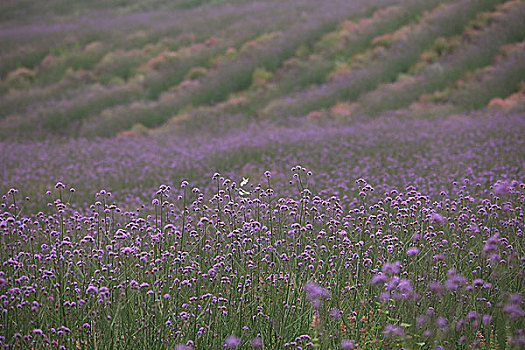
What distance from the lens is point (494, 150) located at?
6.76 m

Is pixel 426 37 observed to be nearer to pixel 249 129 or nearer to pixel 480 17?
pixel 480 17

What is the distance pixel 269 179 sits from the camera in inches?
262

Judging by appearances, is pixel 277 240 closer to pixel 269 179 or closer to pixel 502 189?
pixel 502 189

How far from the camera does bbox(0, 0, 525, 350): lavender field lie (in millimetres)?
2834

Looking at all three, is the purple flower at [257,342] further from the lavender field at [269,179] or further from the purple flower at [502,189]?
the purple flower at [502,189]

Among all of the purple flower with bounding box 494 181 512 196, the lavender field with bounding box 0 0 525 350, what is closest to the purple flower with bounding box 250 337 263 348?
the lavender field with bounding box 0 0 525 350

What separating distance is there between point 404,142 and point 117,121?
278 inches

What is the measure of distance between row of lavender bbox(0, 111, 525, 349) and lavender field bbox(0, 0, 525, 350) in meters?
0.03

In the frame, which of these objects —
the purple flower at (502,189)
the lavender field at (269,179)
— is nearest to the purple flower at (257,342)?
the lavender field at (269,179)

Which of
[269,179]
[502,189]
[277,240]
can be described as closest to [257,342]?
[277,240]

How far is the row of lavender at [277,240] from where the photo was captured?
2.75 metres

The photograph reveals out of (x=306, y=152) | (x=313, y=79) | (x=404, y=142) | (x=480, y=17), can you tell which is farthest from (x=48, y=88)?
(x=480, y=17)

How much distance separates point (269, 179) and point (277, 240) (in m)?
3.22

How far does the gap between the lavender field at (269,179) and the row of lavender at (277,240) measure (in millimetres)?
31
